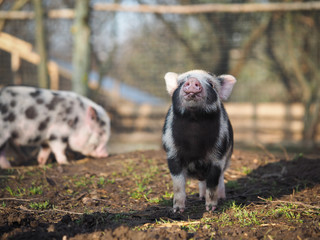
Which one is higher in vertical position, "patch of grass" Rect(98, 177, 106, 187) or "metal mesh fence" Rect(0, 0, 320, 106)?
"metal mesh fence" Rect(0, 0, 320, 106)

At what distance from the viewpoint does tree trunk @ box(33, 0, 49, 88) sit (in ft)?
27.8

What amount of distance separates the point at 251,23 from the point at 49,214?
7.37 m

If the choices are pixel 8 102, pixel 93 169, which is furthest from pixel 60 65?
pixel 93 169

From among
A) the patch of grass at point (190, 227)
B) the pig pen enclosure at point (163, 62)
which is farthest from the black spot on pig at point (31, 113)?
the patch of grass at point (190, 227)

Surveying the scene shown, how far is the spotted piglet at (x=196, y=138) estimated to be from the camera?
3828 mm

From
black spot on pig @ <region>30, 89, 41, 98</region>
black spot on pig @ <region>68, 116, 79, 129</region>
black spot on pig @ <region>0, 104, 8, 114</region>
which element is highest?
black spot on pig @ <region>30, 89, 41, 98</region>

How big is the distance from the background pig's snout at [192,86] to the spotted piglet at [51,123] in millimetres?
3720

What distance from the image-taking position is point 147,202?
447 centimetres

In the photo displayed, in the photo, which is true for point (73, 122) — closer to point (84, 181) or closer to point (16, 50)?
point (84, 181)

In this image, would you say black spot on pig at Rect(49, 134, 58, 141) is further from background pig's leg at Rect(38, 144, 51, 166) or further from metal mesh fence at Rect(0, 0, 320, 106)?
metal mesh fence at Rect(0, 0, 320, 106)

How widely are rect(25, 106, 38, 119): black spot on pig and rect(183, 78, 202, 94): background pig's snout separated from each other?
153 inches

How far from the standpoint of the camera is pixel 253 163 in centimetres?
642

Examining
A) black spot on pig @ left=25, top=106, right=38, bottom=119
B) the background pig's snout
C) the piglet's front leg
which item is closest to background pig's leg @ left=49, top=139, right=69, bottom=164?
black spot on pig @ left=25, top=106, right=38, bottom=119

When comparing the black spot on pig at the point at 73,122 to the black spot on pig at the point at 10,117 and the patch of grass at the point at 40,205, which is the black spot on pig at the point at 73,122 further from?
the patch of grass at the point at 40,205
